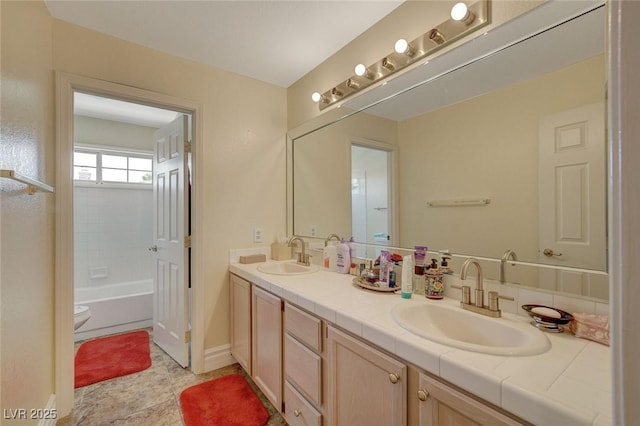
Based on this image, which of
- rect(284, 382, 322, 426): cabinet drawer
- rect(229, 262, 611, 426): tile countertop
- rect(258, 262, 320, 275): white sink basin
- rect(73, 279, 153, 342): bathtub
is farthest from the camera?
rect(73, 279, 153, 342): bathtub

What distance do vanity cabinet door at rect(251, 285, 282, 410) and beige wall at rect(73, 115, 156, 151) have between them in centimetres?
301

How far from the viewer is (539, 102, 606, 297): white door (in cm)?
96

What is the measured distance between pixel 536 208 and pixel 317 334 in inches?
41.9

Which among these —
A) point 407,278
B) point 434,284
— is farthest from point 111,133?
point 434,284

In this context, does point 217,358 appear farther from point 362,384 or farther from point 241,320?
point 362,384

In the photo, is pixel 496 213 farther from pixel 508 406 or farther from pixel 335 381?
pixel 335 381

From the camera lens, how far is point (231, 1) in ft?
5.11

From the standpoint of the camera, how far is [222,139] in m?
2.24

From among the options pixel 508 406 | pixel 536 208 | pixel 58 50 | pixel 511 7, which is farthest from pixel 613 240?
pixel 58 50

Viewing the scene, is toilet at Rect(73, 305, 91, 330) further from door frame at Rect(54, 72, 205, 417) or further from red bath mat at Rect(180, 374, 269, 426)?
red bath mat at Rect(180, 374, 269, 426)

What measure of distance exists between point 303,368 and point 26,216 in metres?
1.49

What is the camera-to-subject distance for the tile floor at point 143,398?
1.65 meters

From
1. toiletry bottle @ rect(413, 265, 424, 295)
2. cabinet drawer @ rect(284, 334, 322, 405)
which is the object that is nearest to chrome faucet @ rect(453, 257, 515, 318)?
toiletry bottle @ rect(413, 265, 424, 295)

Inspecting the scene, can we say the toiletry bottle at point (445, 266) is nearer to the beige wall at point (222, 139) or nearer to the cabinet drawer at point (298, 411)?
the cabinet drawer at point (298, 411)
